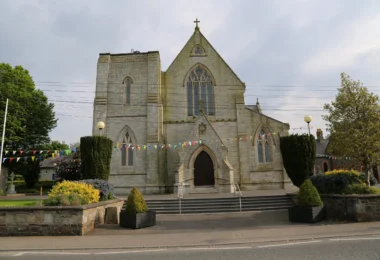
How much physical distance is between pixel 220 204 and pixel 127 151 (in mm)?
11161

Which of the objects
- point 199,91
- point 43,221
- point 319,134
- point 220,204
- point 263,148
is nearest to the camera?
point 43,221

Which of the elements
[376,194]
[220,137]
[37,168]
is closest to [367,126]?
[376,194]

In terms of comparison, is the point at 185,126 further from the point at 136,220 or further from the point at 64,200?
the point at 64,200

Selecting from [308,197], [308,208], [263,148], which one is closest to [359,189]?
[308,197]

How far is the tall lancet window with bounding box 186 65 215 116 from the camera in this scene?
24.5m

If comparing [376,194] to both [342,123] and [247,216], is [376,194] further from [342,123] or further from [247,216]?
[342,123]

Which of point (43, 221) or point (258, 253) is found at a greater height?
point (43, 221)

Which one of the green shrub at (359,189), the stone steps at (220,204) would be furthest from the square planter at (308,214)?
the stone steps at (220,204)

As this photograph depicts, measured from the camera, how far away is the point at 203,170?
22047 millimetres

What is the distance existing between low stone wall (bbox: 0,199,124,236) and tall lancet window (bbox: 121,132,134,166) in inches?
524

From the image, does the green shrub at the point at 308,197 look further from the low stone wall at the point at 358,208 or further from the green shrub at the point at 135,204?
the green shrub at the point at 135,204

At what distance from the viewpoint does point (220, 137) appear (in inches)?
927

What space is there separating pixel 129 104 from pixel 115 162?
533cm

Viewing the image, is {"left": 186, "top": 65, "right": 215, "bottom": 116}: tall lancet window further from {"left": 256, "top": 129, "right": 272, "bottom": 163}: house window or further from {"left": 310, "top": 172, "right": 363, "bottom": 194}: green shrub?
{"left": 310, "top": 172, "right": 363, "bottom": 194}: green shrub
